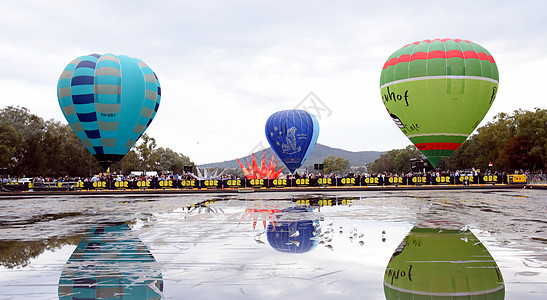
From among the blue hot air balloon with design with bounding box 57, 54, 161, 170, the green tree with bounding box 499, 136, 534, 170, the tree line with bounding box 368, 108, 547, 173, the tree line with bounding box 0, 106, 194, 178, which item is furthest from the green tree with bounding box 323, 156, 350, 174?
→ the blue hot air balloon with design with bounding box 57, 54, 161, 170

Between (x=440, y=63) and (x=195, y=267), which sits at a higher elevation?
(x=440, y=63)

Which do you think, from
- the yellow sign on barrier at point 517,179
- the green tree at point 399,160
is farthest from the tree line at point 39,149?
the green tree at point 399,160

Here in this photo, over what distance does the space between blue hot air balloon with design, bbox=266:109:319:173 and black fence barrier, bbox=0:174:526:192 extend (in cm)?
1958

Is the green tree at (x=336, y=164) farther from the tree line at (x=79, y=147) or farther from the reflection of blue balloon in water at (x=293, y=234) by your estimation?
the reflection of blue balloon in water at (x=293, y=234)

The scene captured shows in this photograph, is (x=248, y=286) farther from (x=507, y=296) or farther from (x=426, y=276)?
(x=507, y=296)

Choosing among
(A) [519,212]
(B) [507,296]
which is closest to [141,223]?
(B) [507,296]

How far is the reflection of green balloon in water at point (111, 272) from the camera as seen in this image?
20.6ft

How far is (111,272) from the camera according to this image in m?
7.44

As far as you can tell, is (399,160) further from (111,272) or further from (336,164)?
(111,272)

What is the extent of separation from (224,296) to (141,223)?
890cm

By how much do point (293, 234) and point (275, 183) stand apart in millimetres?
28561

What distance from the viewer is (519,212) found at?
1546 centimetres

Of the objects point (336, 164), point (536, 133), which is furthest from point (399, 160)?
point (536, 133)

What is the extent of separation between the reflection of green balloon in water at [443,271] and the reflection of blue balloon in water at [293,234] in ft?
6.47
